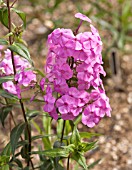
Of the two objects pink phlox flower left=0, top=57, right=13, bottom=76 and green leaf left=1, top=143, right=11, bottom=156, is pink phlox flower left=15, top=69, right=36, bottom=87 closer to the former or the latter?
pink phlox flower left=0, top=57, right=13, bottom=76

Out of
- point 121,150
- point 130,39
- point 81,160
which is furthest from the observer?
point 130,39

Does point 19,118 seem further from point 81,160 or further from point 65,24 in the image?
point 81,160

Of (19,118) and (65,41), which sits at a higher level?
(65,41)

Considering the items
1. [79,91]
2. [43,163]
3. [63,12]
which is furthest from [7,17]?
[63,12]

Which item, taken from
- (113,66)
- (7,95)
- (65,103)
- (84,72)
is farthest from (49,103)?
(113,66)

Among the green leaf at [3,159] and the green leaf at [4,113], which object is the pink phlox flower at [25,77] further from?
the green leaf at [3,159]

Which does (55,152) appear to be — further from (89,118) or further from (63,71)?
(63,71)

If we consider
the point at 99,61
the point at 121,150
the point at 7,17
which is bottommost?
the point at 121,150
